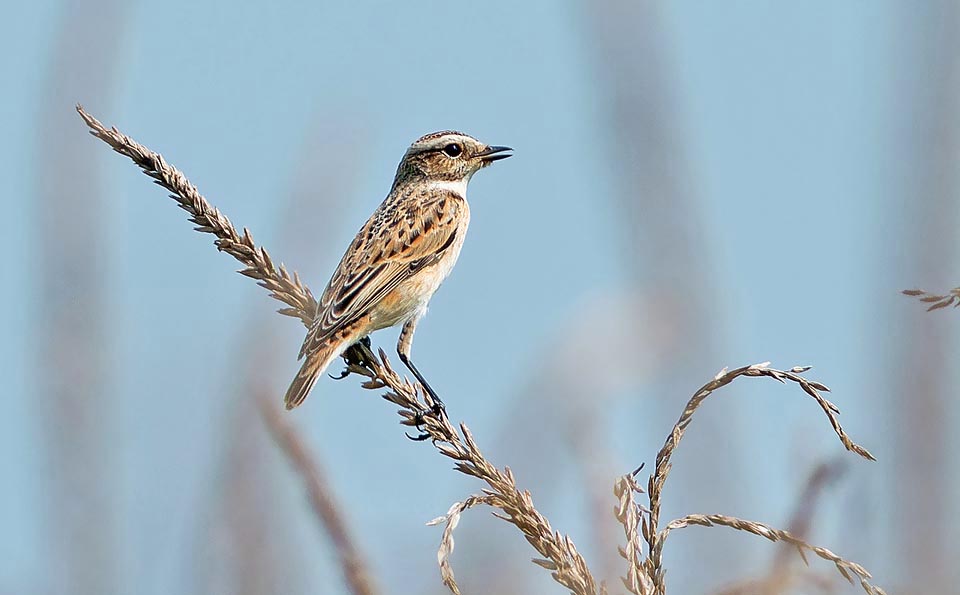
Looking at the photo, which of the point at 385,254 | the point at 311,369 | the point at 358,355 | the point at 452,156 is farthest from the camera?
the point at 452,156

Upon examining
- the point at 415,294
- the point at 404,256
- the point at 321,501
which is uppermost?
the point at 321,501

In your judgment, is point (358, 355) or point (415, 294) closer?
point (358, 355)

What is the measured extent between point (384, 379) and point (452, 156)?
3.40 metres

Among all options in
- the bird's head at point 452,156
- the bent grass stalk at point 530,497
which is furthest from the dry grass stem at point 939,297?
the bird's head at point 452,156

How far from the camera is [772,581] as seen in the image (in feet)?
4.98

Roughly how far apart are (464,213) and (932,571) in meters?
4.53

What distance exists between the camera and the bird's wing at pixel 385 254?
439cm

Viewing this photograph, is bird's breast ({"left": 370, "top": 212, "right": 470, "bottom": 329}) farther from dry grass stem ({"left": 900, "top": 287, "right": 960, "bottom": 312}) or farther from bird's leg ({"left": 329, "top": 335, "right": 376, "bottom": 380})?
dry grass stem ({"left": 900, "top": 287, "right": 960, "bottom": 312})

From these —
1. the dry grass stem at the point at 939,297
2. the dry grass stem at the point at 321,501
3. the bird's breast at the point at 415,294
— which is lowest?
the bird's breast at the point at 415,294

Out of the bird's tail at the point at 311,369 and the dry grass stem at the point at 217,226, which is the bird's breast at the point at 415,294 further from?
the dry grass stem at the point at 217,226

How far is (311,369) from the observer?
418cm

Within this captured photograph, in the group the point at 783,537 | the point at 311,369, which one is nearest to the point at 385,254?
the point at 311,369

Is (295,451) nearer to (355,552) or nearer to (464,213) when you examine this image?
(355,552)

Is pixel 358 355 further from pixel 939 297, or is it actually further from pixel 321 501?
pixel 939 297
